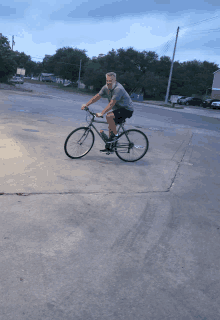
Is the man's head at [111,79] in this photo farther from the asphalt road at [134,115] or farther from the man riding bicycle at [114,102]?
the asphalt road at [134,115]

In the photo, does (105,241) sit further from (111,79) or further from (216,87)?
(216,87)

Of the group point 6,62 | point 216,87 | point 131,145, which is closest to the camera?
point 131,145

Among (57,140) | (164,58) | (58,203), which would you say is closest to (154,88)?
(164,58)

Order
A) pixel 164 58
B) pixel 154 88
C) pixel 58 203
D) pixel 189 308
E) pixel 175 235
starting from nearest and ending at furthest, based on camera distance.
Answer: pixel 189 308
pixel 175 235
pixel 58 203
pixel 154 88
pixel 164 58

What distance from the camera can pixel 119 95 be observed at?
6.72 metres

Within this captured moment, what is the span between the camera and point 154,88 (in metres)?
63.8

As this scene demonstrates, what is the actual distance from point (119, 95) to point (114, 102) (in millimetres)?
181

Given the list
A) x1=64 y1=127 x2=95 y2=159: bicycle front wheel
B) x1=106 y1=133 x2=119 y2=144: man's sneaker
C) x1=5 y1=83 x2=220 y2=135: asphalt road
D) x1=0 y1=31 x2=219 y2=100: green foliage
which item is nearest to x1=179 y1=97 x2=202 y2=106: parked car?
x1=0 y1=31 x2=219 y2=100: green foliage

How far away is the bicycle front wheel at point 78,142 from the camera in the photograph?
7.00 metres

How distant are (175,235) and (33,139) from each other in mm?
5837

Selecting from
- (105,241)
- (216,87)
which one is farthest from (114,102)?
(216,87)

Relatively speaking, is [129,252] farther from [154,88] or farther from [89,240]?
[154,88]

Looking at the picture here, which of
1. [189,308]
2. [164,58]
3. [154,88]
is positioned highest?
[164,58]

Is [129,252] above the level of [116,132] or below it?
below
